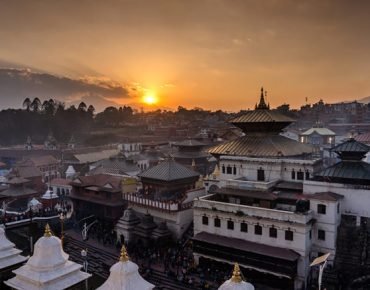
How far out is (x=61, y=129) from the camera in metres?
112

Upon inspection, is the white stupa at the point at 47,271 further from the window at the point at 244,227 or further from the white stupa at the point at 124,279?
the window at the point at 244,227

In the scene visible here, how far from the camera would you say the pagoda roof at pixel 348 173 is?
25.9 metres

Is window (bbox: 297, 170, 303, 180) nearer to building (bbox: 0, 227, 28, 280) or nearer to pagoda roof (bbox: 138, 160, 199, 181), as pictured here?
pagoda roof (bbox: 138, 160, 199, 181)

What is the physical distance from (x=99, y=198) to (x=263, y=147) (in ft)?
57.9

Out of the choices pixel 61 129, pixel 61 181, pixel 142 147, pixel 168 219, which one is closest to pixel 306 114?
pixel 142 147

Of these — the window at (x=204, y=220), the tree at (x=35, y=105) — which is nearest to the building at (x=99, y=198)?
the window at (x=204, y=220)

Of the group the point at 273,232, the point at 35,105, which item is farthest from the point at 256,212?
the point at 35,105

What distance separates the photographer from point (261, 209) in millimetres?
25094

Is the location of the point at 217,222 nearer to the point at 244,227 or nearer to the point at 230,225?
the point at 230,225

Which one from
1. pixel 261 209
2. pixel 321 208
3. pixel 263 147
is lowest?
pixel 261 209

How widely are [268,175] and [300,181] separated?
109 inches

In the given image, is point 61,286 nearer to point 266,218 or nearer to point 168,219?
point 266,218

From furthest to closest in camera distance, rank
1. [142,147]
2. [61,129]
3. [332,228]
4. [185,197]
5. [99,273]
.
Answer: [61,129] < [142,147] < [185,197] < [99,273] < [332,228]

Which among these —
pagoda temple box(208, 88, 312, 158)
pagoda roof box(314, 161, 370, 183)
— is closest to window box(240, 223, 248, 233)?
pagoda roof box(314, 161, 370, 183)
